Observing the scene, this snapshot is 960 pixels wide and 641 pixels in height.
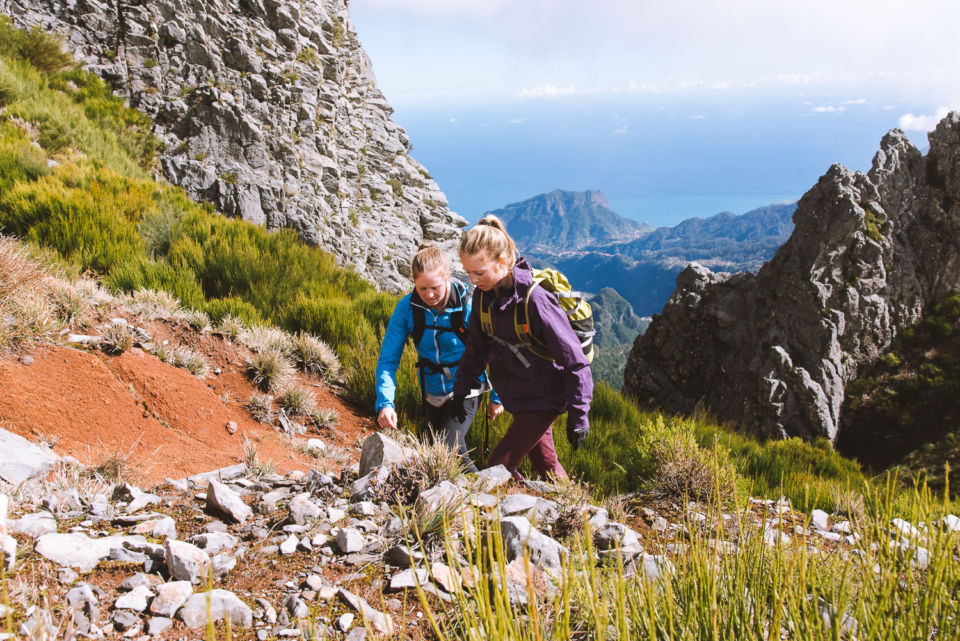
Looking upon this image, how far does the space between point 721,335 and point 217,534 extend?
18601 mm

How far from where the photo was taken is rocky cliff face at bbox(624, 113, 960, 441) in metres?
16.9

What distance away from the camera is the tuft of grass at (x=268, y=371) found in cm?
489

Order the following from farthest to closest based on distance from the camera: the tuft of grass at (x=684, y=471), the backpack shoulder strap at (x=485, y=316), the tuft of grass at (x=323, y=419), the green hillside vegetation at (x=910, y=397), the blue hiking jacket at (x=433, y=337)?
the green hillside vegetation at (x=910, y=397)
the tuft of grass at (x=323, y=419)
the blue hiking jacket at (x=433, y=337)
the backpack shoulder strap at (x=485, y=316)
the tuft of grass at (x=684, y=471)

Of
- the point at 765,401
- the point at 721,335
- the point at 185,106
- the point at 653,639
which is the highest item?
the point at 185,106

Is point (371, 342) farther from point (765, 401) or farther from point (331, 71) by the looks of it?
point (331, 71)

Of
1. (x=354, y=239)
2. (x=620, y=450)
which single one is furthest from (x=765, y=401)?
(x=354, y=239)

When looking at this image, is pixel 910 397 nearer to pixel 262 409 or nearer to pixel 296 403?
pixel 296 403

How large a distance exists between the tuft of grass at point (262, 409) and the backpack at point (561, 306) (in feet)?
7.80

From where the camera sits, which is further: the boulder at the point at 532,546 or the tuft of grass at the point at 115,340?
the tuft of grass at the point at 115,340

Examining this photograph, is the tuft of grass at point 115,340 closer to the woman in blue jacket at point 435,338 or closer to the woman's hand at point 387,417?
the woman in blue jacket at point 435,338

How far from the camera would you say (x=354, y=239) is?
18.6 meters

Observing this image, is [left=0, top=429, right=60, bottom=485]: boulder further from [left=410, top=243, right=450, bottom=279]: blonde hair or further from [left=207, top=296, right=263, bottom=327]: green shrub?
[left=207, top=296, right=263, bottom=327]: green shrub

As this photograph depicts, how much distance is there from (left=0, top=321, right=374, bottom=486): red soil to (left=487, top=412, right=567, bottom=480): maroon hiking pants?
117 cm

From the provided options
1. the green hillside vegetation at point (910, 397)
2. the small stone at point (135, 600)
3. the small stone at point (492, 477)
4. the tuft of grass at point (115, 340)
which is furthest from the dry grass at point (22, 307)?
the green hillside vegetation at point (910, 397)
